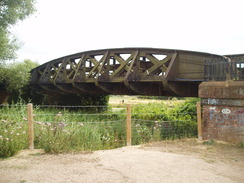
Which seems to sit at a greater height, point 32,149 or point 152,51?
point 152,51

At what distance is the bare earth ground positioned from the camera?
495 centimetres

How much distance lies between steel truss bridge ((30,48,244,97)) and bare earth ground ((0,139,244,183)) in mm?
3146

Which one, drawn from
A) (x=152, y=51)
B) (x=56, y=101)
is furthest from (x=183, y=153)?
(x=56, y=101)

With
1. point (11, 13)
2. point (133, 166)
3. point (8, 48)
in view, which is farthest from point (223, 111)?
point (8, 48)

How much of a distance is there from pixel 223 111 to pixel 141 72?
638 cm

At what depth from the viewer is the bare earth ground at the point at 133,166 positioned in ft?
16.2

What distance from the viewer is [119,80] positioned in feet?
44.1

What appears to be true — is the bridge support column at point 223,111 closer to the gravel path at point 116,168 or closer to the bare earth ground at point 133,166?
the bare earth ground at point 133,166

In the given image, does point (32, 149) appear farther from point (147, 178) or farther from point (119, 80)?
point (119, 80)

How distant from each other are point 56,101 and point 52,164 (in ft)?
53.8

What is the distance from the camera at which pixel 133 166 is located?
18.7 feet

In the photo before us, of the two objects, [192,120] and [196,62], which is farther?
[192,120]

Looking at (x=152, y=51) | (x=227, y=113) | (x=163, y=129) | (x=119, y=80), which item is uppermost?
(x=152, y=51)

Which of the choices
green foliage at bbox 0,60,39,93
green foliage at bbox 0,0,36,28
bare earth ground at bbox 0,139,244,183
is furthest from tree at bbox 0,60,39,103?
bare earth ground at bbox 0,139,244,183
